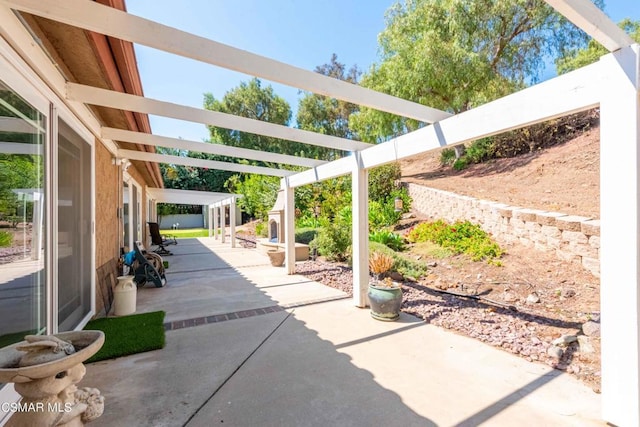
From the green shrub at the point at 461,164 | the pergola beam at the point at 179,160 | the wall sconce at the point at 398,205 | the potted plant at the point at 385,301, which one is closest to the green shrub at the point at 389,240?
the wall sconce at the point at 398,205

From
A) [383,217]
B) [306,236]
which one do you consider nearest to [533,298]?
[383,217]

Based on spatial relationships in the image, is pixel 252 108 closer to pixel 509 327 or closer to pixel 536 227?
pixel 536 227

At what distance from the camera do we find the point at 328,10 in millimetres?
8727

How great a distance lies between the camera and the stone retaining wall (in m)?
5.67

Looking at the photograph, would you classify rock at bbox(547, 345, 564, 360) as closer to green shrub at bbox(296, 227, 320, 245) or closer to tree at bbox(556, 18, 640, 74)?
green shrub at bbox(296, 227, 320, 245)

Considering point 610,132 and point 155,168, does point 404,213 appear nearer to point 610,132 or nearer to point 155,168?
point 155,168

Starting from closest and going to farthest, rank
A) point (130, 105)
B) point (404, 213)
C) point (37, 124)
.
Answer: point (37, 124) < point (130, 105) < point (404, 213)

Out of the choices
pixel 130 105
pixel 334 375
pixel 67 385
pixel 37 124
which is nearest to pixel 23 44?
pixel 37 124

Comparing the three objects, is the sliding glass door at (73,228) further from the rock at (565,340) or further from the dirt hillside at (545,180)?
the dirt hillside at (545,180)

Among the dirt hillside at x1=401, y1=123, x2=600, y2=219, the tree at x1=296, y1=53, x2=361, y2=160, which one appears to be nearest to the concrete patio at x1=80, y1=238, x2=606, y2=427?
the dirt hillside at x1=401, y1=123, x2=600, y2=219

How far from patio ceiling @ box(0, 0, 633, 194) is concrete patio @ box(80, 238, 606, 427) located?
2.58 m

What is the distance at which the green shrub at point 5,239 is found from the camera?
2266 mm

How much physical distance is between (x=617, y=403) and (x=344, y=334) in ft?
9.02

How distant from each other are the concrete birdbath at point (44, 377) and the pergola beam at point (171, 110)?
123 inches
